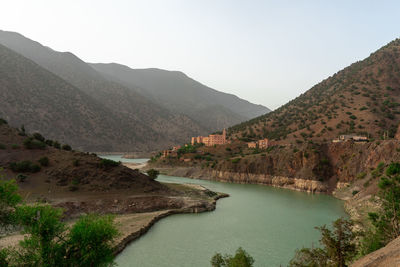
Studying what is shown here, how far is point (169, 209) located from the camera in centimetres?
4184

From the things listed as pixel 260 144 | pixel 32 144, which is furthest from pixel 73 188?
pixel 260 144

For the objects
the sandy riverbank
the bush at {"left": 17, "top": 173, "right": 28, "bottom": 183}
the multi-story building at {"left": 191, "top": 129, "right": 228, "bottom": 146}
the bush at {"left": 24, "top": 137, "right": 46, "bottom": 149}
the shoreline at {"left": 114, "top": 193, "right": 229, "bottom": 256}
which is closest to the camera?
the sandy riverbank

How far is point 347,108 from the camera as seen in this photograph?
306 ft

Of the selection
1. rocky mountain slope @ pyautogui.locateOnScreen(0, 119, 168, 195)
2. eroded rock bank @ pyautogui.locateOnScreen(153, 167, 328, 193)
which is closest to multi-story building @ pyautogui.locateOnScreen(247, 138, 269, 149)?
eroded rock bank @ pyautogui.locateOnScreen(153, 167, 328, 193)

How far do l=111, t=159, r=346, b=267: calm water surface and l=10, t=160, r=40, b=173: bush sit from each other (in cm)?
2387

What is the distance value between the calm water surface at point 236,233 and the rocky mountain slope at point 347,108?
4220 cm

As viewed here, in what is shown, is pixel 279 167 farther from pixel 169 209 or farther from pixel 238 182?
pixel 169 209

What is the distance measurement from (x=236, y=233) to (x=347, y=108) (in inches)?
3054

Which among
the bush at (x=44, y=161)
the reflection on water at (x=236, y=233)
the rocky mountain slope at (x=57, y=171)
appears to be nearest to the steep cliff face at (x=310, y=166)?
the reflection on water at (x=236, y=233)

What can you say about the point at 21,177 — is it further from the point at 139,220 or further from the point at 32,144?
the point at 139,220

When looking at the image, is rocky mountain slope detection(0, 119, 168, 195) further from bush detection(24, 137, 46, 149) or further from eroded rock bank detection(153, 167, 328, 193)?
eroded rock bank detection(153, 167, 328, 193)

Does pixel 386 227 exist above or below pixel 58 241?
above

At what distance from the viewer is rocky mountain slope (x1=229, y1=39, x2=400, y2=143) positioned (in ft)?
280

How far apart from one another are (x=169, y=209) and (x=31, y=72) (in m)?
151
